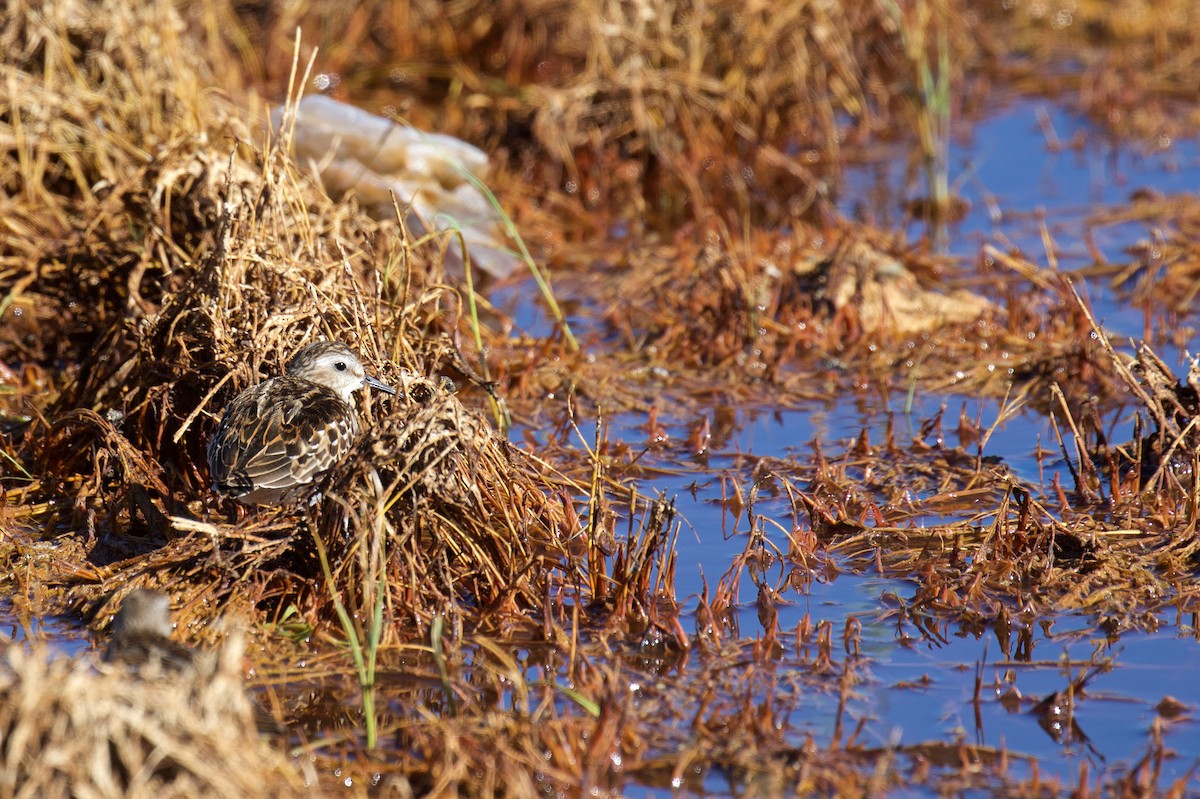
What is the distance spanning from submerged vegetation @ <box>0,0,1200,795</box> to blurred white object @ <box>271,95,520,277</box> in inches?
9.9

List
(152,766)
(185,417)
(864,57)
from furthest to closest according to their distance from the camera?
(864,57), (185,417), (152,766)

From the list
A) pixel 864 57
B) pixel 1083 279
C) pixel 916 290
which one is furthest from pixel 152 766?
pixel 864 57

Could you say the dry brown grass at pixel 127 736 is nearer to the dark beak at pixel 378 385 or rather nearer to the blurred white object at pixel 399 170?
the dark beak at pixel 378 385

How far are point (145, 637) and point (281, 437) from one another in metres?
0.94

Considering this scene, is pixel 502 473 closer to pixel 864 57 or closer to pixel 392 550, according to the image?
pixel 392 550

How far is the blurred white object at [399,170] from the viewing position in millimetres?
7863

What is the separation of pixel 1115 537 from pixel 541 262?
3.98m

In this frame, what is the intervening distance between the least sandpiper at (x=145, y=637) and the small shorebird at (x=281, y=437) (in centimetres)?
68

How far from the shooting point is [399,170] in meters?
8.17

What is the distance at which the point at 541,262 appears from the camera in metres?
8.34

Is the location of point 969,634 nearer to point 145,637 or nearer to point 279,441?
point 279,441

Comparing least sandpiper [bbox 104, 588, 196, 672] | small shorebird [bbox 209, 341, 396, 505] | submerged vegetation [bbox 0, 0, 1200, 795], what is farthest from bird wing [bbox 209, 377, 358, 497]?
least sandpiper [bbox 104, 588, 196, 672]

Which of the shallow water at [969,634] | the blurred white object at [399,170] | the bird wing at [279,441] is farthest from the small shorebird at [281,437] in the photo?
the blurred white object at [399,170]

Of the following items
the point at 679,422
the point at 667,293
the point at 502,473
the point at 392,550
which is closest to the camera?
the point at 392,550
